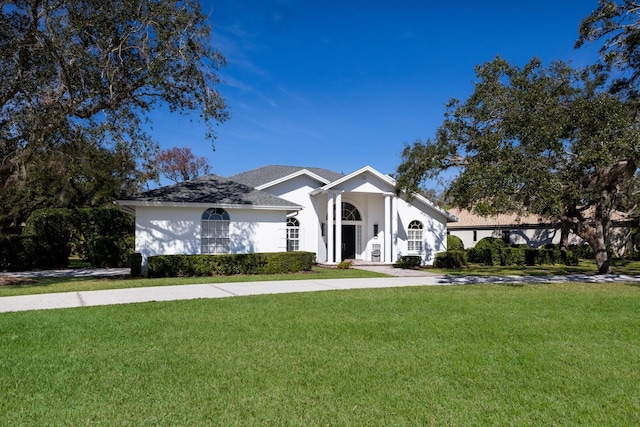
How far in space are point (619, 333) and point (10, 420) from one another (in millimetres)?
8212

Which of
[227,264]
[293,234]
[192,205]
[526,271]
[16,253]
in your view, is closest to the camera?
[227,264]

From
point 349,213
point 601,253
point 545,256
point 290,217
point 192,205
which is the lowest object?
point 545,256

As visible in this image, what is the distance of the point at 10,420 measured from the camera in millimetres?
3773

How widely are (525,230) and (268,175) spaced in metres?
22.7

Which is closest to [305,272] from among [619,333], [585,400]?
[619,333]

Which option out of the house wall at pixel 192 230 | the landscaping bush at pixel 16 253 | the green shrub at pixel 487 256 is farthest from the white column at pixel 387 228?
the landscaping bush at pixel 16 253

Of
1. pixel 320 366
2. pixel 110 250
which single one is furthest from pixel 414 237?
pixel 320 366

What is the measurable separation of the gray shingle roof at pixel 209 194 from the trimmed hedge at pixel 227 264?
245 centimetres

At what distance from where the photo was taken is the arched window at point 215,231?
18.4m

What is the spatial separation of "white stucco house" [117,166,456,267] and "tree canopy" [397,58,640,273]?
276 inches

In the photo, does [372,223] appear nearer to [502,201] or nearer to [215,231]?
[215,231]

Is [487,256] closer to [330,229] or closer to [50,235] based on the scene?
[330,229]

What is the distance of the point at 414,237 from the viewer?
25703 mm

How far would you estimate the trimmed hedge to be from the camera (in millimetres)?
→ 16484
